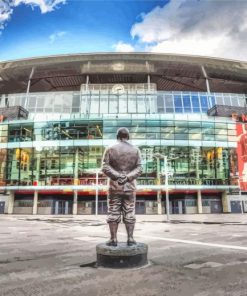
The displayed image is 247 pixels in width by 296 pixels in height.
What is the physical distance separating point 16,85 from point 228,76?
41.0 metres

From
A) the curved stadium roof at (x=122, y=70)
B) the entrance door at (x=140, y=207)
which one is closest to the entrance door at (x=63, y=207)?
the entrance door at (x=140, y=207)

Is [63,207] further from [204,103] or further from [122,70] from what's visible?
[204,103]

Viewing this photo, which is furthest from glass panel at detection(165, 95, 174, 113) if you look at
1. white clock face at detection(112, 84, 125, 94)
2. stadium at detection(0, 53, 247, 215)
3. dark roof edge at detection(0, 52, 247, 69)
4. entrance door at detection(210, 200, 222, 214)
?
entrance door at detection(210, 200, 222, 214)

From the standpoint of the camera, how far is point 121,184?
213 inches

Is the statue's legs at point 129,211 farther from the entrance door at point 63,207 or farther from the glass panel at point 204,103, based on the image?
the glass panel at point 204,103

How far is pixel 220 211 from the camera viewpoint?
136ft

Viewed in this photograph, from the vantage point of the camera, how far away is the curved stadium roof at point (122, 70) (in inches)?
1815

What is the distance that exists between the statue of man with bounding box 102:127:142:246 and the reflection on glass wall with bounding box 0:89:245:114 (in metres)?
38.8

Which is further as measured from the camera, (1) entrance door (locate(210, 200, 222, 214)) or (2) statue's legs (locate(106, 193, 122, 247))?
(1) entrance door (locate(210, 200, 222, 214))

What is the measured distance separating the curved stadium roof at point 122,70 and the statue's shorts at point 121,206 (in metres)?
43.4

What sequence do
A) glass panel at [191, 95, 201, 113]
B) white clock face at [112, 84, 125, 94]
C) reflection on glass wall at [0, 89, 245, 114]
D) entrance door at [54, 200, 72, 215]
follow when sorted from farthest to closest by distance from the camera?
white clock face at [112, 84, 125, 94] < glass panel at [191, 95, 201, 113] < reflection on glass wall at [0, 89, 245, 114] < entrance door at [54, 200, 72, 215]

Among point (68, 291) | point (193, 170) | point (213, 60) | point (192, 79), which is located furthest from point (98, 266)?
point (192, 79)

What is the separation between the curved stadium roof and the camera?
46094 mm

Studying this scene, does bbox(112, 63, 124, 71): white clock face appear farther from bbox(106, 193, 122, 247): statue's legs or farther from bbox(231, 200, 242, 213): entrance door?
bbox(106, 193, 122, 247): statue's legs
